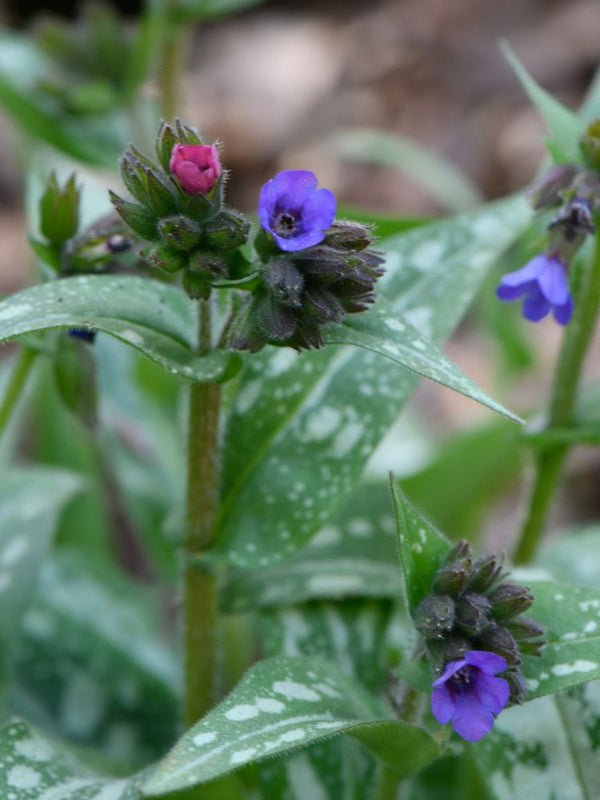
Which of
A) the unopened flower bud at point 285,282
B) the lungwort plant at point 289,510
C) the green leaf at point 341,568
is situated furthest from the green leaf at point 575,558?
the unopened flower bud at point 285,282

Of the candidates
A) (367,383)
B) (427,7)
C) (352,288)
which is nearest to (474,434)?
(367,383)

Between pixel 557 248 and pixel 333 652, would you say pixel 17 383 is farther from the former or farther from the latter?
pixel 557 248

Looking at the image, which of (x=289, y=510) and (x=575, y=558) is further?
(x=575, y=558)

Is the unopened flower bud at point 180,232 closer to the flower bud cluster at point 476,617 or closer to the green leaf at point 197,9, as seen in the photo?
the flower bud cluster at point 476,617

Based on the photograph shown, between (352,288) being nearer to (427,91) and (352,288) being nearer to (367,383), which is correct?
(367,383)

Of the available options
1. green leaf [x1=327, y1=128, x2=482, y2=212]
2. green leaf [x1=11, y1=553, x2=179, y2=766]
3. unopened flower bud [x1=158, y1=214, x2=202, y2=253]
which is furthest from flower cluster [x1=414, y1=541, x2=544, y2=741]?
green leaf [x1=327, y1=128, x2=482, y2=212]

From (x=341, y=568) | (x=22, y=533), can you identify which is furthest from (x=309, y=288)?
(x=22, y=533)
